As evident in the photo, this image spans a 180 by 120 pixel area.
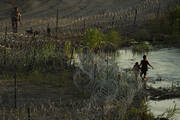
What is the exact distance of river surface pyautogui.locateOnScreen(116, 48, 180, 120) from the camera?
575 inches

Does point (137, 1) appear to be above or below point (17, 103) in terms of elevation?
above

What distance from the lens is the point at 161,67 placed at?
20.0m

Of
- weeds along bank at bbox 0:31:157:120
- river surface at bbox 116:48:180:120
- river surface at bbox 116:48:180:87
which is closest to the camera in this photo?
weeds along bank at bbox 0:31:157:120

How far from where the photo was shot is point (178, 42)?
2573cm

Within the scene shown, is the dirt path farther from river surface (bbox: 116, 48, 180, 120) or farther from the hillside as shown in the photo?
the hillside

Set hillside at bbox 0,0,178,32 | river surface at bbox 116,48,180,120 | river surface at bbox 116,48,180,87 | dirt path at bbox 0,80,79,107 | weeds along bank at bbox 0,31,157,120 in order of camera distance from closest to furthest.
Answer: weeds along bank at bbox 0,31,157,120 → dirt path at bbox 0,80,79,107 → river surface at bbox 116,48,180,120 → river surface at bbox 116,48,180,87 → hillside at bbox 0,0,178,32

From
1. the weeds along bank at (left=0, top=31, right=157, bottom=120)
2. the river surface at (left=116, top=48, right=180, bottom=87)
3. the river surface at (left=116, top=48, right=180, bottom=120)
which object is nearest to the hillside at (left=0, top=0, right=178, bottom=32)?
the river surface at (left=116, top=48, right=180, bottom=87)

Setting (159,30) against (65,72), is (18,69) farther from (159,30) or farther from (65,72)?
(159,30)

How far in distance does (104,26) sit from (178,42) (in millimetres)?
4758

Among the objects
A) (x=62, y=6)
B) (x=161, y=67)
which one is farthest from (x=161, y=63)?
(x=62, y=6)

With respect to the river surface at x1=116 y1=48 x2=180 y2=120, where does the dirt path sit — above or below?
below

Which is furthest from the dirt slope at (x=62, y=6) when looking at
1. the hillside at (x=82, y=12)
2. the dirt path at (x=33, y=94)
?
the dirt path at (x=33, y=94)

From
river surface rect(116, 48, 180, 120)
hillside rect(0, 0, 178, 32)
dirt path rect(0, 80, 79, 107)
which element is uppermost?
hillside rect(0, 0, 178, 32)

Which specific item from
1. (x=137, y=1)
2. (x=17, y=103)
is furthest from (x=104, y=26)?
(x=17, y=103)
